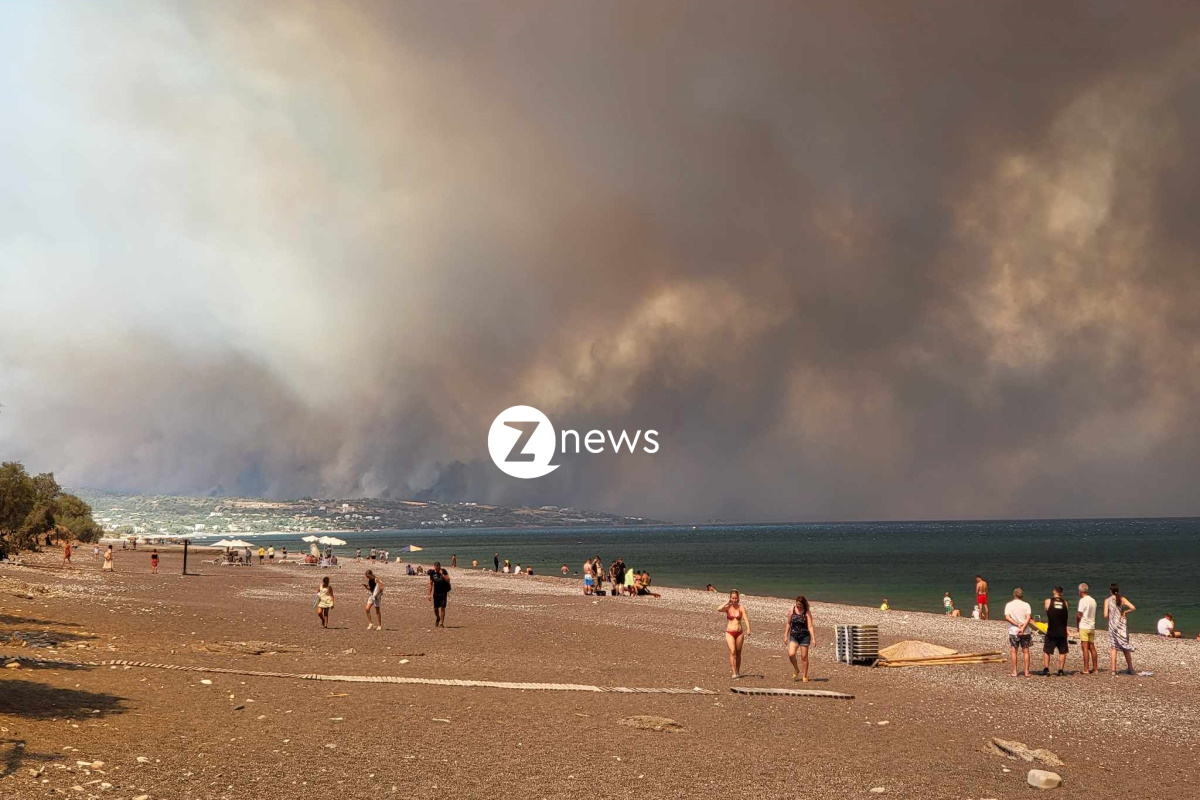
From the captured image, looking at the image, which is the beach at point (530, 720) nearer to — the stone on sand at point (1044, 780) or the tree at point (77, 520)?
the stone on sand at point (1044, 780)

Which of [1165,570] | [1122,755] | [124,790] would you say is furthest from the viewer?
[1165,570]

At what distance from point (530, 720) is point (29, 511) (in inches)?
1589

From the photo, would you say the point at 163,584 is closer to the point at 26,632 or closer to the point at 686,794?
the point at 26,632

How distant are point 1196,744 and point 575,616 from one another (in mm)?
27117

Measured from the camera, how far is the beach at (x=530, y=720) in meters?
11.8

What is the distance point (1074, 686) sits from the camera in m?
21.3

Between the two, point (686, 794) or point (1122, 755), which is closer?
point (686, 794)

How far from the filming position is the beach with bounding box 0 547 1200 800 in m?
11.8

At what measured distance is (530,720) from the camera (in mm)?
15883

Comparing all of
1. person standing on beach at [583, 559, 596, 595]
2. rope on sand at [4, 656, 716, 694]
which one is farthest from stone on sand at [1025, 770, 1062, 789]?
person standing on beach at [583, 559, 596, 595]

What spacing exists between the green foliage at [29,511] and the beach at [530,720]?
287 cm

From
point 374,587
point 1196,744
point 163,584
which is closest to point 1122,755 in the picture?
point 1196,744

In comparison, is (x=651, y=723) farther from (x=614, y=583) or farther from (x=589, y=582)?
(x=614, y=583)

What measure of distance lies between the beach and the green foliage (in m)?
2.87
